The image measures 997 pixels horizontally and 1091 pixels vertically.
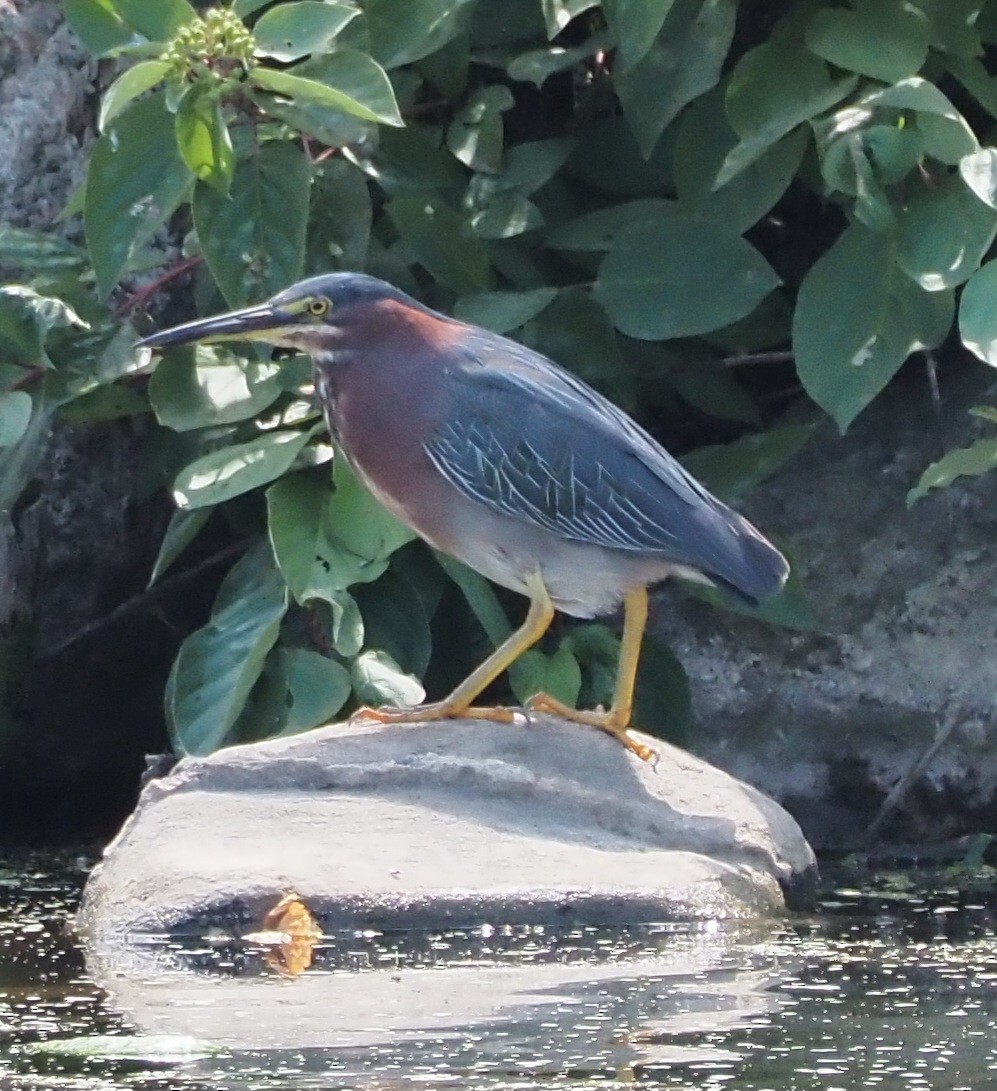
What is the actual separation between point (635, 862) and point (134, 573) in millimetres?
2037

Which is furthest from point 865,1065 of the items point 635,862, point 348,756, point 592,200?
point 592,200

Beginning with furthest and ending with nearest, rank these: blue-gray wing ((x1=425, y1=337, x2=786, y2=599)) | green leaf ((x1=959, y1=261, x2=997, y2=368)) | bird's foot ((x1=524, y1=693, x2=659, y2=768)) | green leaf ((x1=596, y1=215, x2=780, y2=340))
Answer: green leaf ((x1=596, y1=215, x2=780, y2=340))
blue-gray wing ((x1=425, y1=337, x2=786, y2=599))
bird's foot ((x1=524, y1=693, x2=659, y2=768))
green leaf ((x1=959, y1=261, x2=997, y2=368))

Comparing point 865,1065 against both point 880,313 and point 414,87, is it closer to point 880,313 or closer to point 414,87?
point 880,313

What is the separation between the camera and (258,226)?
483 centimetres

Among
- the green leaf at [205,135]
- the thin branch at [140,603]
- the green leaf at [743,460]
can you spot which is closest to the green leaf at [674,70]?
the green leaf at [743,460]

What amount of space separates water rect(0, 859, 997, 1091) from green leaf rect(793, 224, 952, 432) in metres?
1.18

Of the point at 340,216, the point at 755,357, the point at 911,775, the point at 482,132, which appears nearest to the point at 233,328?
the point at 340,216

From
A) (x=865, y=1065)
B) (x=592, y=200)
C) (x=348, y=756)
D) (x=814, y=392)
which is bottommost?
(x=865, y=1065)

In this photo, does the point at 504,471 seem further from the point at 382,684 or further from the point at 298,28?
the point at 298,28

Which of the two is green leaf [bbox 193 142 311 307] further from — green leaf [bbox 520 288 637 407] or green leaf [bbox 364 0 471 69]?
green leaf [bbox 520 288 637 407]

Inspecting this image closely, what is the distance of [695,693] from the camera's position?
5277 millimetres

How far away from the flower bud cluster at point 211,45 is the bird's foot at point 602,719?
4.92 feet

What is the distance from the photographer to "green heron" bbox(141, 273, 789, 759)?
4492mm

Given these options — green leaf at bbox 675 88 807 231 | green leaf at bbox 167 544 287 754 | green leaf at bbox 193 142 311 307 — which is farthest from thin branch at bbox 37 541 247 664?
green leaf at bbox 675 88 807 231
